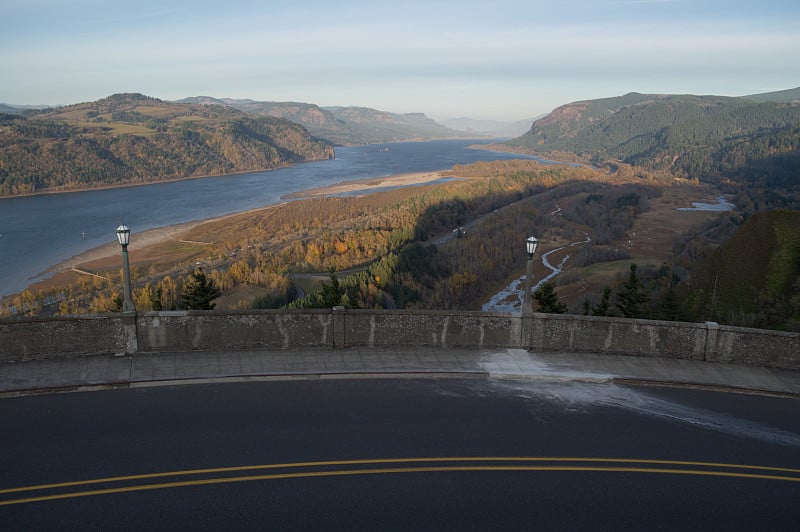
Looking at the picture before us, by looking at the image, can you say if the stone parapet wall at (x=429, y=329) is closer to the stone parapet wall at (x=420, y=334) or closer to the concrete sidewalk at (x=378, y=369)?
the stone parapet wall at (x=420, y=334)

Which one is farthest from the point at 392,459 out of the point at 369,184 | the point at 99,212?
the point at 369,184

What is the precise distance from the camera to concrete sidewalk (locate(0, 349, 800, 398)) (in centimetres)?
1194

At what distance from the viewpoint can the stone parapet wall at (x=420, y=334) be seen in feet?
43.4

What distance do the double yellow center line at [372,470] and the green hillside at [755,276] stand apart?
61.8 feet

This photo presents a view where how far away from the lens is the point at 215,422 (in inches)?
409

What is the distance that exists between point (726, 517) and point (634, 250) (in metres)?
78.0

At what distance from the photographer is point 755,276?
3481 centimetres

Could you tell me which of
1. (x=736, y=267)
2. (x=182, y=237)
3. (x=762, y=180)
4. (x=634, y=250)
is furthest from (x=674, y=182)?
(x=736, y=267)

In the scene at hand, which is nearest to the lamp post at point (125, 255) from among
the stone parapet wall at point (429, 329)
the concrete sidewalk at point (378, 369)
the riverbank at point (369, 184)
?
the concrete sidewalk at point (378, 369)

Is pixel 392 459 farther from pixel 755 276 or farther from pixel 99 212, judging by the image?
pixel 99 212

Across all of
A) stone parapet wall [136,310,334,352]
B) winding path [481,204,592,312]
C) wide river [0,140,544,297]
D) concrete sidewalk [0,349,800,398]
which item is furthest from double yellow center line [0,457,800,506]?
wide river [0,140,544,297]

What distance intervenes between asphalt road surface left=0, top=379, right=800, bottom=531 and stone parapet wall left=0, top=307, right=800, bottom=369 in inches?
69.5

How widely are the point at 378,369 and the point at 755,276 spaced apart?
29.5 m

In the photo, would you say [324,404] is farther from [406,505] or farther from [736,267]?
[736,267]
